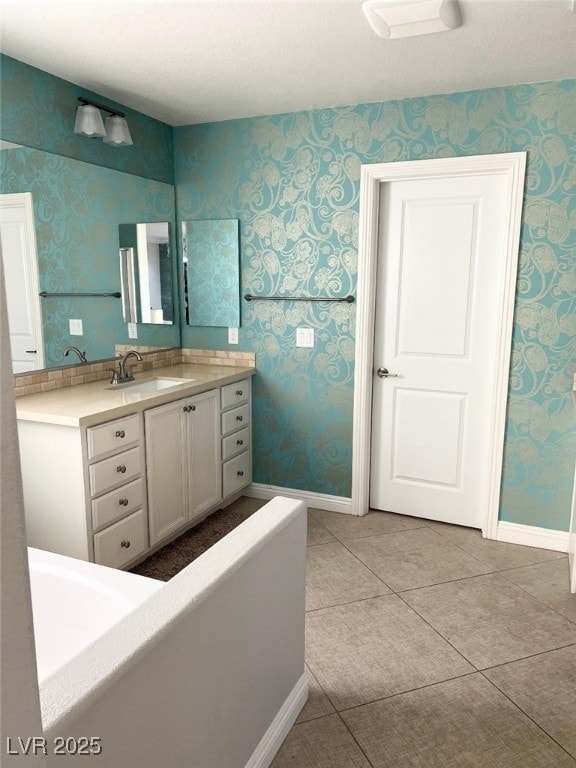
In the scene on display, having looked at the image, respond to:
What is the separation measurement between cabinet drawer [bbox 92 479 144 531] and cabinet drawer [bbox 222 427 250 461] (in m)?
0.78

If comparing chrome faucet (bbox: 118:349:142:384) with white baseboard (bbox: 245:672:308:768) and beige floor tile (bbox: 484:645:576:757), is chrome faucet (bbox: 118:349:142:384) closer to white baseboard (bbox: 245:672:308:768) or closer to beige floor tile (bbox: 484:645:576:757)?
white baseboard (bbox: 245:672:308:768)

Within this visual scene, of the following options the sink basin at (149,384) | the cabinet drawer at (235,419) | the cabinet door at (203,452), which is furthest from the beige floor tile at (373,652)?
the sink basin at (149,384)

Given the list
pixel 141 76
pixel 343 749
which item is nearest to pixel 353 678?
pixel 343 749

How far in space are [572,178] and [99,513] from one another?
2770mm

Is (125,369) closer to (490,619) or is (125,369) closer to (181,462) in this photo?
(181,462)

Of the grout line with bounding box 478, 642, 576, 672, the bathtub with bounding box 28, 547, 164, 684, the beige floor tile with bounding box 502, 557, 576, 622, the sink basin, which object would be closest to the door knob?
the sink basin

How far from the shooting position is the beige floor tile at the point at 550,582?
→ 2576 mm

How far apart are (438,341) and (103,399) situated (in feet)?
6.14

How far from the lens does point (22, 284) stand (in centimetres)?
278

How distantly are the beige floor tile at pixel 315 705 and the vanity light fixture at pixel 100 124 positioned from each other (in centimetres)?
273

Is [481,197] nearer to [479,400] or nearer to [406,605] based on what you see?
[479,400]

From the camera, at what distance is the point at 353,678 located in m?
2.10

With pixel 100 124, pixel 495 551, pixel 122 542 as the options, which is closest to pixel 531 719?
pixel 495 551

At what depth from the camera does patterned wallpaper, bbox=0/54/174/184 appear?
101 inches
